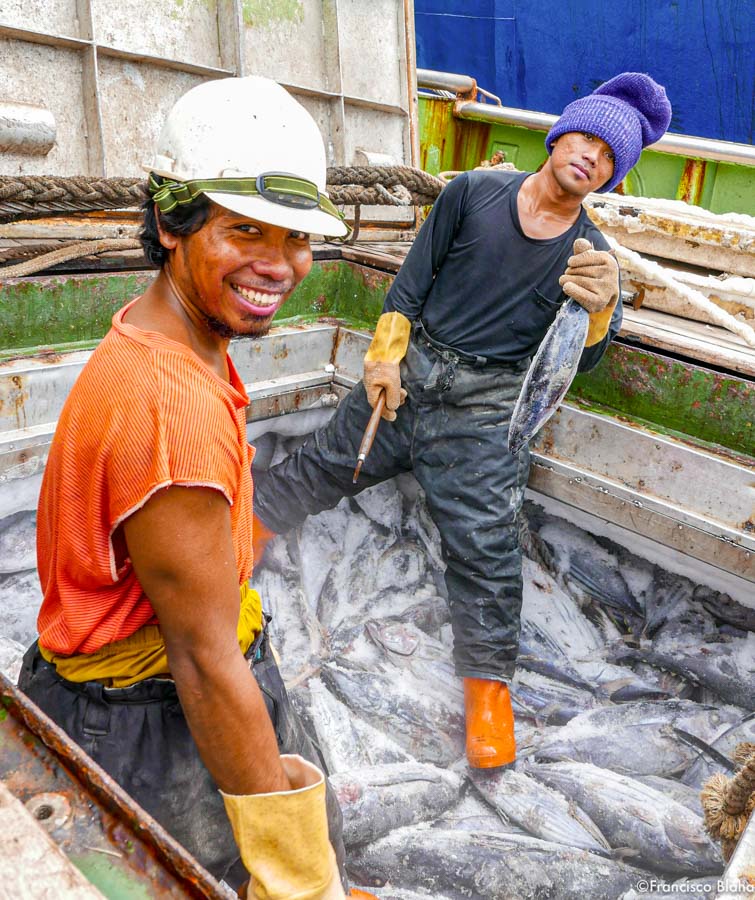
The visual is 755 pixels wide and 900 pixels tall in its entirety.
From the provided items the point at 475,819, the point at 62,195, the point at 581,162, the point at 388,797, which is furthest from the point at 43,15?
the point at 475,819

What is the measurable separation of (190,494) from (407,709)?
207cm

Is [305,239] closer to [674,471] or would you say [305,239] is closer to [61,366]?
[61,366]

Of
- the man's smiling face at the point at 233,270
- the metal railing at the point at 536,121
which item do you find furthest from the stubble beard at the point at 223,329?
the metal railing at the point at 536,121

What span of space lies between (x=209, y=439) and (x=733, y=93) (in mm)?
9009

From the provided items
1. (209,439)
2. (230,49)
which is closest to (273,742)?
(209,439)

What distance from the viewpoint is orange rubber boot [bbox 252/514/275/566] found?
3.29 metres

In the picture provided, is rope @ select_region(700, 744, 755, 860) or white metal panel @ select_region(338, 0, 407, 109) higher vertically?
white metal panel @ select_region(338, 0, 407, 109)

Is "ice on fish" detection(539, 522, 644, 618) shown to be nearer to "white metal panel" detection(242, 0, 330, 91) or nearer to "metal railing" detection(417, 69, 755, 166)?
"white metal panel" detection(242, 0, 330, 91)

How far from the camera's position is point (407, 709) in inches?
115

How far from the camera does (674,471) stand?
8.79 feet

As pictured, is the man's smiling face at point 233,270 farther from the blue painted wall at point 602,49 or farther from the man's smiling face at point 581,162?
the blue painted wall at point 602,49

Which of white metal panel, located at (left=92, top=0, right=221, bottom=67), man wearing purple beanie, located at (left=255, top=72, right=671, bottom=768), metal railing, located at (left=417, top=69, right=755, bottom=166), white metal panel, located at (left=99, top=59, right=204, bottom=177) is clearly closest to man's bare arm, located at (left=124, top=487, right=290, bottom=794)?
man wearing purple beanie, located at (left=255, top=72, right=671, bottom=768)

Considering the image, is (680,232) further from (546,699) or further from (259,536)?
(259,536)

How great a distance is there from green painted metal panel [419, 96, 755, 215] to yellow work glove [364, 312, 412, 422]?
11.4 feet
